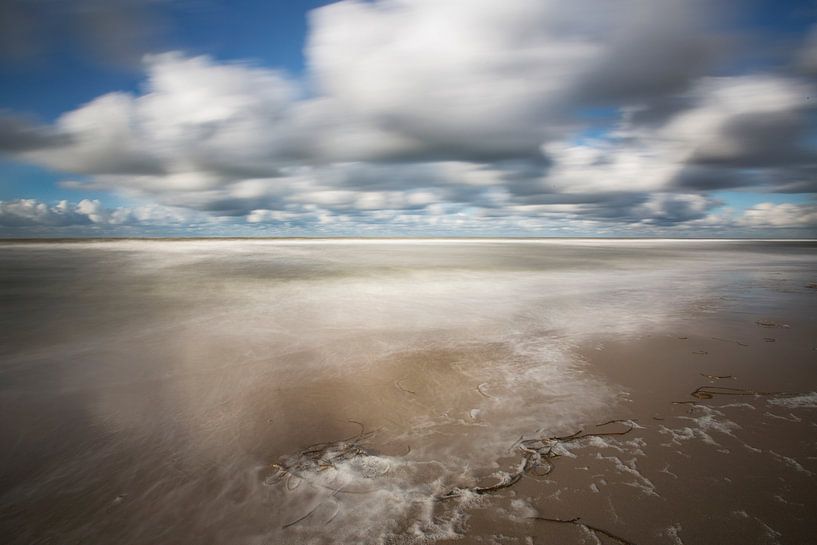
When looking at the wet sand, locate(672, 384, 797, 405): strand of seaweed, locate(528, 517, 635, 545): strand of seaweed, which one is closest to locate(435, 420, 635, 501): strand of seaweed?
the wet sand

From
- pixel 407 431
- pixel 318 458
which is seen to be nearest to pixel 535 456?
pixel 407 431

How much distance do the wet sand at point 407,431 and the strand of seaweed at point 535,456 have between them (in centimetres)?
3

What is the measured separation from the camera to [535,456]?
332 centimetres

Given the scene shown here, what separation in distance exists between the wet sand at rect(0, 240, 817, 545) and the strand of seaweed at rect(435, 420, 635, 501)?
3 cm

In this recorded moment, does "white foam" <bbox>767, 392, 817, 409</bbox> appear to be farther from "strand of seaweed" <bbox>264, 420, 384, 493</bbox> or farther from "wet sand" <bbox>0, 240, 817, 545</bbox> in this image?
"strand of seaweed" <bbox>264, 420, 384, 493</bbox>

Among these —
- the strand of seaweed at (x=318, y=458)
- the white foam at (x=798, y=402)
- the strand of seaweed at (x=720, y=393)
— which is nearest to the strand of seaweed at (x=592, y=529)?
the strand of seaweed at (x=318, y=458)

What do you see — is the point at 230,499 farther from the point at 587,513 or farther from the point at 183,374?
the point at 183,374

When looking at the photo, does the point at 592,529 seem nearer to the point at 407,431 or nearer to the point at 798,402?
the point at 407,431

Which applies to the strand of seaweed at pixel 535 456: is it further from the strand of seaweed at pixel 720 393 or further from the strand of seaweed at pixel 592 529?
the strand of seaweed at pixel 720 393

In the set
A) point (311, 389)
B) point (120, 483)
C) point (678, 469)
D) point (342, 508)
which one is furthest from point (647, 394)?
point (120, 483)

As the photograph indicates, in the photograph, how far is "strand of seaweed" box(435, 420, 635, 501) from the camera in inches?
114

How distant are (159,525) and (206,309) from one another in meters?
8.42

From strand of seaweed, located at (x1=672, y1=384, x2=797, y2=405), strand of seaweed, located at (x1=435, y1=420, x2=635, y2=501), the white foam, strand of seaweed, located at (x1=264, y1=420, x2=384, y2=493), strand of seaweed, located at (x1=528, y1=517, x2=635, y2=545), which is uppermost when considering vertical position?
the white foam

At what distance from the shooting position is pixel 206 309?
1016 cm
